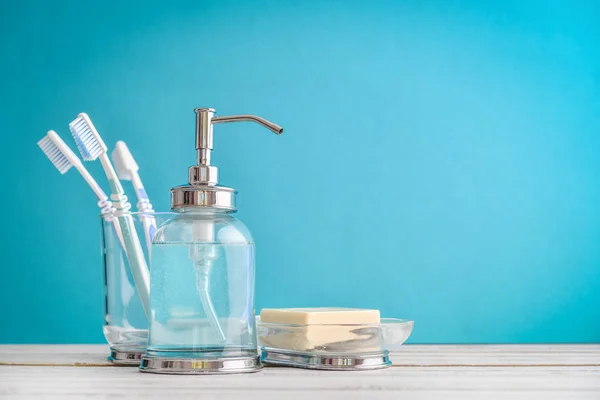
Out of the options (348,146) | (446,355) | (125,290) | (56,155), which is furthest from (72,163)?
(348,146)

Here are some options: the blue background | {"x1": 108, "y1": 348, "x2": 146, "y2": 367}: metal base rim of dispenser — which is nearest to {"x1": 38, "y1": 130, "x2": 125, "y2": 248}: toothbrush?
{"x1": 108, "y1": 348, "x2": 146, "y2": 367}: metal base rim of dispenser

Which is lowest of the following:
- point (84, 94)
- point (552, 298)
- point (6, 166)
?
point (552, 298)

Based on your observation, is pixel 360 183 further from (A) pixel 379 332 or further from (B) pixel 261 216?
(A) pixel 379 332

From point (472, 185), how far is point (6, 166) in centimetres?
106

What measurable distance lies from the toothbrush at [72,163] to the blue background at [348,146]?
85cm

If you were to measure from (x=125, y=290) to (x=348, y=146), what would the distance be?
102cm

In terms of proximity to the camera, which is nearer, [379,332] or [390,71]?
[379,332]

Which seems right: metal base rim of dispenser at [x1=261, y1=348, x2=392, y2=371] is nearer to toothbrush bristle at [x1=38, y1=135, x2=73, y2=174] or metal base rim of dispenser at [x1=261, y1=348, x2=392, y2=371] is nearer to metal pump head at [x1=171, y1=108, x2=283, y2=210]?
metal pump head at [x1=171, y1=108, x2=283, y2=210]

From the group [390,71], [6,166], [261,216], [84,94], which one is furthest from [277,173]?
[6,166]

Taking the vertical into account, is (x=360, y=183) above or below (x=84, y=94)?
below

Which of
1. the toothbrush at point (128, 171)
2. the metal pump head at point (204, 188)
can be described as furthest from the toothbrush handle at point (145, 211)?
the metal pump head at point (204, 188)

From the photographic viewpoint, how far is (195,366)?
67 cm

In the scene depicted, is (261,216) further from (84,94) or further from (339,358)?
(339,358)

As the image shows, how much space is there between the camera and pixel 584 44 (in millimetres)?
1786
